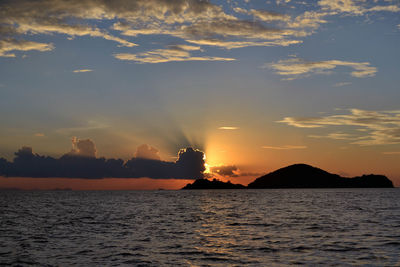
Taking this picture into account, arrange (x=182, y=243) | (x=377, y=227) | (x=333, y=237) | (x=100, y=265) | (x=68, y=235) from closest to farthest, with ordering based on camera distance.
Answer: (x=100, y=265) → (x=182, y=243) → (x=333, y=237) → (x=68, y=235) → (x=377, y=227)

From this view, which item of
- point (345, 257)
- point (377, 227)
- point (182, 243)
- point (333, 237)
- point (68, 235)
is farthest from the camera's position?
point (377, 227)

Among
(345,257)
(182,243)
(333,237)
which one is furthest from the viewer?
(333,237)

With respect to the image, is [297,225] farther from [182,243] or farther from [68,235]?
[68,235]

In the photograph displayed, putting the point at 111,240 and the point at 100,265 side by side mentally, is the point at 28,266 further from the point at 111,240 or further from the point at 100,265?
the point at 111,240

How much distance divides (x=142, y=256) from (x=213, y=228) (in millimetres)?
19001

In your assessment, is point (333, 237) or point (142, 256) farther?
point (333, 237)

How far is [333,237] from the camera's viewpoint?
3741cm

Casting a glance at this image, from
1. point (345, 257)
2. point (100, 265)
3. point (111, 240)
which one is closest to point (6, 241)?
point (111, 240)

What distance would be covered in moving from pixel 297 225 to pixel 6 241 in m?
32.7

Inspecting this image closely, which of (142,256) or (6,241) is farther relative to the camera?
(6,241)

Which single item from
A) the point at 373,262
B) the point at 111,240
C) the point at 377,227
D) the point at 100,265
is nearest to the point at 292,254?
the point at 373,262

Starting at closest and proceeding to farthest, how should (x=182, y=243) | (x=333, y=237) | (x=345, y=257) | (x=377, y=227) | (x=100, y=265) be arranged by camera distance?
(x=100, y=265) < (x=345, y=257) < (x=182, y=243) < (x=333, y=237) < (x=377, y=227)

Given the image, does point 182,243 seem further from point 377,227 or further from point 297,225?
point 377,227

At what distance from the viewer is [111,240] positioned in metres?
36.8
